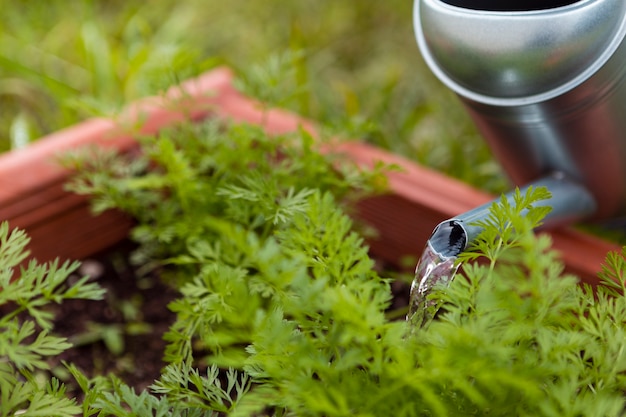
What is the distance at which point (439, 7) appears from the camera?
775 mm

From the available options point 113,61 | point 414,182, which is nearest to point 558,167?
point 414,182

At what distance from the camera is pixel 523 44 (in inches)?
29.4

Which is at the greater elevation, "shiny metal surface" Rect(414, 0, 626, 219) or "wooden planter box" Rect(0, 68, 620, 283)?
"shiny metal surface" Rect(414, 0, 626, 219)

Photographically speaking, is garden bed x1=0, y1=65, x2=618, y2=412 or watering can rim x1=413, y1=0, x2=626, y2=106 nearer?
watering can rim x1=413, y1=0, x2=626, y2=106

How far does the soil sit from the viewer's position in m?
0.96

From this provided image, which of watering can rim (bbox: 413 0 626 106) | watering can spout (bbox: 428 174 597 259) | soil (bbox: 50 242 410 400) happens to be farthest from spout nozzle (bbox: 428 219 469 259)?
soil (bbox: 50 242 410 400)

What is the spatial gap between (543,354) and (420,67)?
1.22 meters

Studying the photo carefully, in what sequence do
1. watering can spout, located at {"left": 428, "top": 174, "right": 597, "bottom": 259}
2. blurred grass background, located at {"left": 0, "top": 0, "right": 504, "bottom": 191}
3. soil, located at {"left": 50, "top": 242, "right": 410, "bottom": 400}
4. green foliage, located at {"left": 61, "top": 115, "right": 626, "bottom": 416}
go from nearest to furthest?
green foliage, located at {"left": 61, "top": 115, "right": 626, "bottom": 416} < watering can spout, located at {"left": 428, "top": 174, "right": 597, "bottom": 259} < soil, located at {"left": 50, "top": 242, "right": 410, "bottom": 400} < blurred grass background, located at {"left": 0, "top": 0, "right": 504, "bottom": 191}

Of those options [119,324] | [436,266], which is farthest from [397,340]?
[119,324]

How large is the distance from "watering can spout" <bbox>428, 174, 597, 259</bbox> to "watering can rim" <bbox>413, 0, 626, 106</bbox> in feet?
0.39

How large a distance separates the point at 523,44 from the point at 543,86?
66mm

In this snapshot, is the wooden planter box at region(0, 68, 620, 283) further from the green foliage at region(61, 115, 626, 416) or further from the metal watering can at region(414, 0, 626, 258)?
the green foliage at region(61, 115, 626, 416)

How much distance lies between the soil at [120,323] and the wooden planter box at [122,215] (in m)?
0.04

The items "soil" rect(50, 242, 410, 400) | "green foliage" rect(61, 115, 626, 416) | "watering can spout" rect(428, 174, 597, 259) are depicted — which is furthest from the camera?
"soil" rect(50, 242, 410, 400)
